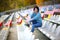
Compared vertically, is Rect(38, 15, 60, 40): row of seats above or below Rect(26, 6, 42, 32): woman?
below

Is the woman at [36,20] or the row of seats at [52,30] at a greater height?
the woman at [36,20]

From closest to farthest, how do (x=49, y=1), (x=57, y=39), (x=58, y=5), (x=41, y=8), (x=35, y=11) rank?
(x=57, y=39) → (x=35, y=11) → (x=58, y=5) → (x=49, y=1) → (x=41, y=8)

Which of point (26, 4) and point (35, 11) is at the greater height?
point (35, 11)

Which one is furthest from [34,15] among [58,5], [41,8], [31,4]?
[31,4]

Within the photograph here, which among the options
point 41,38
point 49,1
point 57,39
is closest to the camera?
point 57,39

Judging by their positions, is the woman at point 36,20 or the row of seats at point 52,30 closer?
the row of seats at point 52,30

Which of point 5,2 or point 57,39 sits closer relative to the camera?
point 57,39

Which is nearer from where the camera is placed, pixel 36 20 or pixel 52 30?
pixel 36 20

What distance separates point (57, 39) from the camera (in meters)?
4.41

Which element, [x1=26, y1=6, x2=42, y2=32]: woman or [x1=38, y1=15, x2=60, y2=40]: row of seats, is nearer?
[x1=38, y1=15, x2=60, y2=40]: row of seats

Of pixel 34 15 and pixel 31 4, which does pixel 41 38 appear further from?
pixel 31 4

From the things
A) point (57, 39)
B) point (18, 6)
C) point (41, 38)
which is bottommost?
point (18, 6)

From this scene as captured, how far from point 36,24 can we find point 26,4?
1849 cm

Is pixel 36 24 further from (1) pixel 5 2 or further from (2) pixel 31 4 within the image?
(1) pixel 5 2
